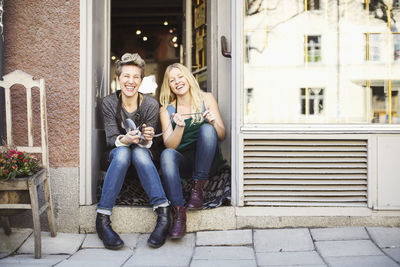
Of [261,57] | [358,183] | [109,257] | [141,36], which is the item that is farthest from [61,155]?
[141,36]

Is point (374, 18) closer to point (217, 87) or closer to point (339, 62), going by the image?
point (339, 62)

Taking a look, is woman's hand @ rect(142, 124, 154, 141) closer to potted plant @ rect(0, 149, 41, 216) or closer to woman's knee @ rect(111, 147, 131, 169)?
woman's knee @ rect(111, 147, 131, 169)

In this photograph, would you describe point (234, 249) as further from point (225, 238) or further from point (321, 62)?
point (321, 62)

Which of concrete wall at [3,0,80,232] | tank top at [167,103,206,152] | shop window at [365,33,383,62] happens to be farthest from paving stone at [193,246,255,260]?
shop window at [365,33,383,62]

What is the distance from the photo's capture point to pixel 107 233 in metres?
2.64

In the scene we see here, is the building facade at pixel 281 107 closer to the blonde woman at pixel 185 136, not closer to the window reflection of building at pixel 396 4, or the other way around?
the window reflection of building at pixel 396 4

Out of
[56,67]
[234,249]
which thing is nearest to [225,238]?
[234,249]

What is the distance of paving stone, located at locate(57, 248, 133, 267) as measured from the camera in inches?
95.4

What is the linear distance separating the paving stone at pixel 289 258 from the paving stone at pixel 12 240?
1789mm

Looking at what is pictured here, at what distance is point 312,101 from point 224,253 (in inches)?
56.5

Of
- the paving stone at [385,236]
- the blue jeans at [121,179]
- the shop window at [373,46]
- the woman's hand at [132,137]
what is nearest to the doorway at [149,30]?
the shop window at [373,46]

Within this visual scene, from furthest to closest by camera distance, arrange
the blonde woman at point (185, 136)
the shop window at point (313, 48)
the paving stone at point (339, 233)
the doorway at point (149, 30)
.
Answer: the doorway at point (149, 30) < the shop window at point (313, 48) < the blonde woman at point (185, 136) < the paving stone at point (339, 233)

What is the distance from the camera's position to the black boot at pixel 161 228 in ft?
8.55

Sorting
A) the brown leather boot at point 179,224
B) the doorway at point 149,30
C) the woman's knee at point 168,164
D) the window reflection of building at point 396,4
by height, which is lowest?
the brown leather boot at point 179,224
